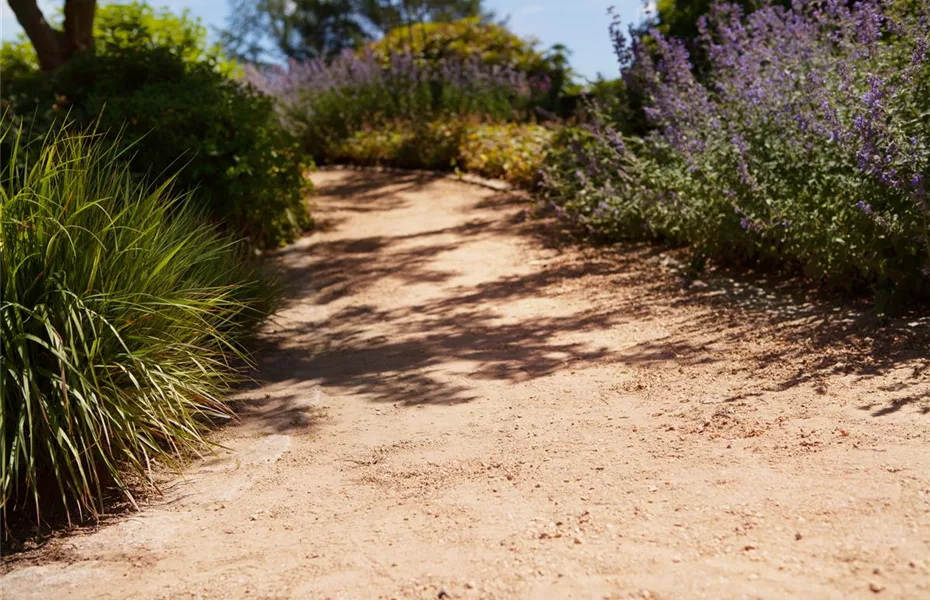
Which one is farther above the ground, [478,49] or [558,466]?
[478,49]

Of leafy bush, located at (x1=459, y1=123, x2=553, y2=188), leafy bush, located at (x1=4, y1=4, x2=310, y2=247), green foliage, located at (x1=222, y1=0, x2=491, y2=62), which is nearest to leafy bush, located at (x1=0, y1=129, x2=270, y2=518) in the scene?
leafy bush, located at (x1=4, y1=4, x2=310, y2=247)

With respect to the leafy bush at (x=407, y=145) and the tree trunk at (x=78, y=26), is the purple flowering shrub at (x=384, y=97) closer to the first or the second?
the leafy bush at (x=407, y=145)

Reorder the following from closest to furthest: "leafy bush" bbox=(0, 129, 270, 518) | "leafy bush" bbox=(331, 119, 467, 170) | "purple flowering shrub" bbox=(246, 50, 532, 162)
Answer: "leafy bush" bbox=(0, 129, 270, 518)
"leafy bush" bbox=(331, 119, 467, 170)
"purple flowering shrub" bbox=(246, 50, 532, 162)

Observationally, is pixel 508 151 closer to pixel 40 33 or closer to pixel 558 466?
pixel 40 33

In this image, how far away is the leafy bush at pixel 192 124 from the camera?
8.02m

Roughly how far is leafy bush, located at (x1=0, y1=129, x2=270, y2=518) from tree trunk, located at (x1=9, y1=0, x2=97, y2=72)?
617 cm

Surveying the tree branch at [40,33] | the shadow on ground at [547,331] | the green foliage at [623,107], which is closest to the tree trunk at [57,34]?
the tree branch at [40,33]

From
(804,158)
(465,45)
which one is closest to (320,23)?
(465,45)

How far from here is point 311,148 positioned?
51.3ft

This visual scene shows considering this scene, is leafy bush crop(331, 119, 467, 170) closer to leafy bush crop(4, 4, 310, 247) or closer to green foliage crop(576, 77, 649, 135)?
green foliage crop(576, 77, 649, 135)

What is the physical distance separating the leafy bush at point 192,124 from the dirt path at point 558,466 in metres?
1.88

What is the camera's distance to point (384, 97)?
15.9 meters

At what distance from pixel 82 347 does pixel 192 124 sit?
4.72 m

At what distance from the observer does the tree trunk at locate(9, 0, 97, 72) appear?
980 centimetres
